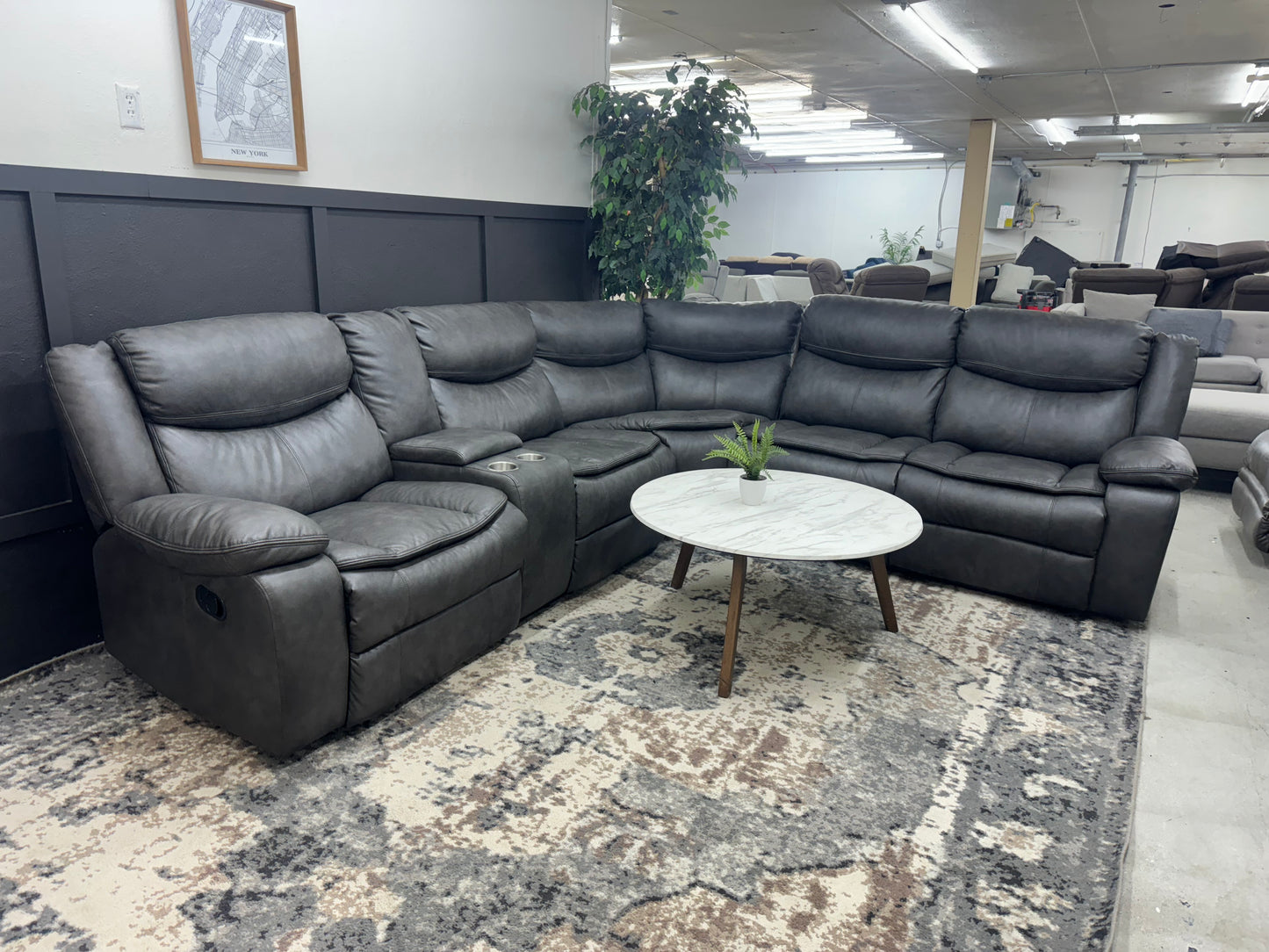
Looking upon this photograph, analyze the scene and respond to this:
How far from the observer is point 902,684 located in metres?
2.46

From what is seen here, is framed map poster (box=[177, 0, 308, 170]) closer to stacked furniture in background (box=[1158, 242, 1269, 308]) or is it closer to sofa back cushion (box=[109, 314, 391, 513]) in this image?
sofa back cushion (box=[109, 314, 391, 513])

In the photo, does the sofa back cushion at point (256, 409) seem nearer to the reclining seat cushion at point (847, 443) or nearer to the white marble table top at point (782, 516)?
the white marble table top at point (782, 516)

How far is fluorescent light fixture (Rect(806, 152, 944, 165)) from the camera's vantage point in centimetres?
1327

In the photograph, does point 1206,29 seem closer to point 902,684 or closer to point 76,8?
point 902,684

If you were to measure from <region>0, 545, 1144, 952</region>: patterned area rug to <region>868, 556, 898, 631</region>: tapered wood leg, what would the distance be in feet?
0.32

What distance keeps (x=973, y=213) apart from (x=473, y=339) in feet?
27.8

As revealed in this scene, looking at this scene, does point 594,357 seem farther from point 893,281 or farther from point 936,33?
point 893,281

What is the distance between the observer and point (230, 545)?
5.97 feet

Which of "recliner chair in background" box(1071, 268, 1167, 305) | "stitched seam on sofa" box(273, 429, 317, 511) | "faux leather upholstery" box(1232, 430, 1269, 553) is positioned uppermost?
"recliner chair in background" box(1071, 268, 1167, 305)

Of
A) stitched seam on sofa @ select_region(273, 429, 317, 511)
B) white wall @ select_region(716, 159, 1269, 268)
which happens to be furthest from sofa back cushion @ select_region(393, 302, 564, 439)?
white wall @ select_region(716, 159, 1269, 268)

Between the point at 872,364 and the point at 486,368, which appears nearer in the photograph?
the point at 486,368

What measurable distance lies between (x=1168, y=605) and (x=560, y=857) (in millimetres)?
2584

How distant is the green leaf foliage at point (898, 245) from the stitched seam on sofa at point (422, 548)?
1310cm

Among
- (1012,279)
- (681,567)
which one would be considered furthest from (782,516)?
(1012,279)
